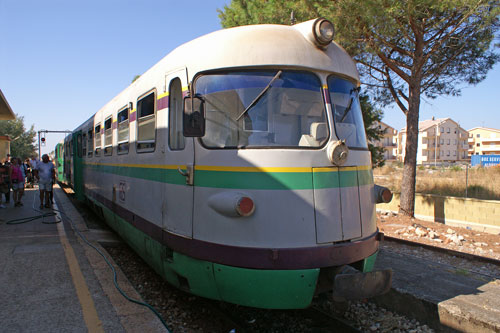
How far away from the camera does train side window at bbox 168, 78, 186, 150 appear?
4.33 meters

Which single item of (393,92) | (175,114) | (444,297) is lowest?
(444,297)

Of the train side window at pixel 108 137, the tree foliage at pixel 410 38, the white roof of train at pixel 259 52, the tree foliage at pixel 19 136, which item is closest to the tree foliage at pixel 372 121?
the tree foliage at pixel 410 38

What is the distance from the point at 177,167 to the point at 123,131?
2712 mm

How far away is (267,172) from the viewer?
3578 mm

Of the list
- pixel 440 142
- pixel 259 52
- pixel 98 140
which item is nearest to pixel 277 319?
pixel 259 52

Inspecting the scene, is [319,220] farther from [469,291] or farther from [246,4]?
[246,4]

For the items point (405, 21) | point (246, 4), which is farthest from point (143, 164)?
point (246, 4)

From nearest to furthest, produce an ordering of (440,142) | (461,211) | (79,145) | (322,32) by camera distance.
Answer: (322,32) < (461,211) < (79,145) < (440,142)

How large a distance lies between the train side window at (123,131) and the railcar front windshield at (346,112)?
3.51 m

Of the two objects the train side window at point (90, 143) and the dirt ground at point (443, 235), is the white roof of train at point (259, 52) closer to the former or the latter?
the train side window at point (90, 143)

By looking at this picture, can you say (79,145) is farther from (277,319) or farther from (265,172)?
(265,172)

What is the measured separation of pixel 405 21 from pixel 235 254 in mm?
9369

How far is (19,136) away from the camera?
54.3 meters

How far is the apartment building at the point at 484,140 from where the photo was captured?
292 feet
